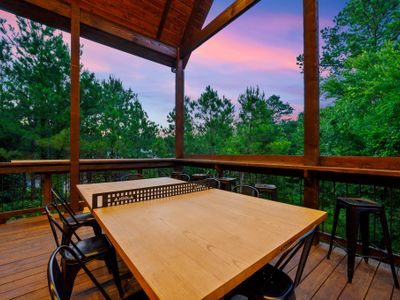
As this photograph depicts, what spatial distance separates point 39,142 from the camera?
5773 mm

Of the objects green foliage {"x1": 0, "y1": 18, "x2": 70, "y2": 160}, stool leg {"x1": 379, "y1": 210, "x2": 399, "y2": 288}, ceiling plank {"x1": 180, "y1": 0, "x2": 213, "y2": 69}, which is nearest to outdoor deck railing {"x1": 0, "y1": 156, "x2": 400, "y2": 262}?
stool leg {"x1": 379, "y1": 210, "x2": 399, "y2": 288}

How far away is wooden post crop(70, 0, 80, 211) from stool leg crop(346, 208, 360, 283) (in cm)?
404

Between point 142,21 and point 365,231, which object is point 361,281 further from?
point 142,21

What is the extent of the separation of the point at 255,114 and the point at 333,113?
2224 millimetres

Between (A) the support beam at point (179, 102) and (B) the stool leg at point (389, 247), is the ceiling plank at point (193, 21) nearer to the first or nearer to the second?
(A) the support beam at point (179, 102)

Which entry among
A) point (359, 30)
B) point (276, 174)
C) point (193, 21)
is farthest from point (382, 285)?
point (193, 21)

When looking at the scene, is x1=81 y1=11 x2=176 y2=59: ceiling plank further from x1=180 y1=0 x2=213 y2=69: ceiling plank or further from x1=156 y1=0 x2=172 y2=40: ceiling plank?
x1=180 y1=0 x2=213 y2=69: ceiling plank

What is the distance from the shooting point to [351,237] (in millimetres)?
1875

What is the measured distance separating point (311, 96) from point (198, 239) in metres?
2.47

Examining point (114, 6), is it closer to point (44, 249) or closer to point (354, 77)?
point (44, 249)

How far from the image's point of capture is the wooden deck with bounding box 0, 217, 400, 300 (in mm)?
1618

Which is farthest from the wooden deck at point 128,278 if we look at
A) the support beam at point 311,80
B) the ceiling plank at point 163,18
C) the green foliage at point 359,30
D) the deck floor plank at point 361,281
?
the ceiling plank at point 163,18

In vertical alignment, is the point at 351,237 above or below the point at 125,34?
below

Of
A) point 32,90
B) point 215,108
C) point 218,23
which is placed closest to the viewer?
point 218,23
